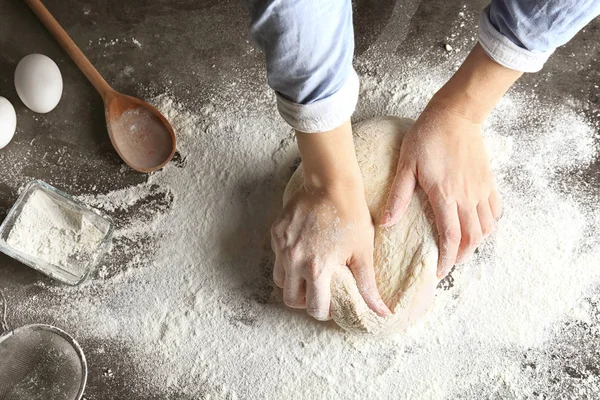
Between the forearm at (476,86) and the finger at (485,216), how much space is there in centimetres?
15

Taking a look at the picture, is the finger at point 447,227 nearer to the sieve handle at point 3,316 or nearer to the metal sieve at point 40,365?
the metal sieve at point 40,365

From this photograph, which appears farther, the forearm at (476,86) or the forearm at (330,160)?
the forearm at (476,86)

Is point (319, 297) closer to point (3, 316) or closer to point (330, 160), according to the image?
point (330, 160)

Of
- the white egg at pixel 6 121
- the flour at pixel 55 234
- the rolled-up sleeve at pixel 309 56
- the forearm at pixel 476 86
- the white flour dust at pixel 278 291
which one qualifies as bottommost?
the white flour dust at pixel 278 291

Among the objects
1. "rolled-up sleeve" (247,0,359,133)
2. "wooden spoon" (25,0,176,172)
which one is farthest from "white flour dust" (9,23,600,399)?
"rolled-up sleeve" (247,0,359,133)

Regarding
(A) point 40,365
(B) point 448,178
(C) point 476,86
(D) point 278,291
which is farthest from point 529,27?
(A) point 40,365

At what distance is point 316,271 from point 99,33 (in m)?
0.77

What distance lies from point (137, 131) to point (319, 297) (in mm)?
543

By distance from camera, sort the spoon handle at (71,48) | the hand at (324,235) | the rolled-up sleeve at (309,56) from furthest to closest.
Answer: the spoon handle at (71,48) → the hand at (324,235) → the rolled-up sleeve at (309,56)

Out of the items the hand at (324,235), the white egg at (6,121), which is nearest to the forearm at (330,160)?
the hand at (324,235)

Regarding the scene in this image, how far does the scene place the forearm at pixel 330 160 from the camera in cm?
86

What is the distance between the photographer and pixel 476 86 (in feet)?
3.38

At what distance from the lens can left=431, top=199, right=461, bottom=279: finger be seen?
3.34ft

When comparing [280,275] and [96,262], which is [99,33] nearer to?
[96,262]
